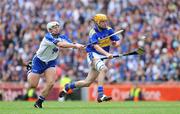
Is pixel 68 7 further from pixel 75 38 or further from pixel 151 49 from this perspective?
pixel 151 49

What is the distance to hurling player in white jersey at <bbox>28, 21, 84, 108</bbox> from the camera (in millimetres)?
18969

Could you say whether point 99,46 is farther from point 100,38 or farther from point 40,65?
point 40,65

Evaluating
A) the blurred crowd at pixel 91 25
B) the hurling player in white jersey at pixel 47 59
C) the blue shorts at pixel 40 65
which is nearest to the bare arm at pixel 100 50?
the hurling player in white jersey at pixel 47 59

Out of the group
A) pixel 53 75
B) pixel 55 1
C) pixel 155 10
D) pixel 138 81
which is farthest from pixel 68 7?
pixel 53 75

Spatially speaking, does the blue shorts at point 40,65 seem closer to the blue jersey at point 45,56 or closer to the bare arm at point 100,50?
the blue jersey at point 45,56

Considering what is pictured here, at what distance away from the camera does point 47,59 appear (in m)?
19.4

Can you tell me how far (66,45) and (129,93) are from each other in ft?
37.4

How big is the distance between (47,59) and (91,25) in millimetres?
13199

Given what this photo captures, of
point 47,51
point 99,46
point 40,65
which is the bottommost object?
point 40,65

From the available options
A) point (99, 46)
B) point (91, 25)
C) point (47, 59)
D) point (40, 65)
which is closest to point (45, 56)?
point (47, 59)

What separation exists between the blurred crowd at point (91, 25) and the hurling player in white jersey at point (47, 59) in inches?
410

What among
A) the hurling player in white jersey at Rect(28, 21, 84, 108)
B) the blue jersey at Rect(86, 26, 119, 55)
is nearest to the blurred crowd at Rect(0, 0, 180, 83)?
the blue jersey at Rect(86, 26, 119, 55)

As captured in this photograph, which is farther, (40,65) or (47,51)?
(40,65)

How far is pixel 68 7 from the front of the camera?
3447 cm
